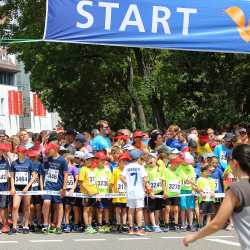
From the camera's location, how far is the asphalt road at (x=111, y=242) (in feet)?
41.4

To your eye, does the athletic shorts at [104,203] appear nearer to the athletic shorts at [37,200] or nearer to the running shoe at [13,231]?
the athletic shorts at [37,200]

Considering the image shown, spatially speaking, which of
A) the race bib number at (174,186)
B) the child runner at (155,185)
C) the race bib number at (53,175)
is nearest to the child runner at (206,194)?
the race bib number at (174,186)

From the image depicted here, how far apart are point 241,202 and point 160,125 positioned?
101 ft

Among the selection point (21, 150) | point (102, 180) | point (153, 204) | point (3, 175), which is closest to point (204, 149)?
point (153, 204)

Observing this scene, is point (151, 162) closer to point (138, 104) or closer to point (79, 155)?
point (79, 155)

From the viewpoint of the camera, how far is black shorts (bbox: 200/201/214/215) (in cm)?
1589

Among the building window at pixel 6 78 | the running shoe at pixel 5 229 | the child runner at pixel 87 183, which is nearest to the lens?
the running shoe at pixel 5 229

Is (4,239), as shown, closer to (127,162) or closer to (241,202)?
(127,162)

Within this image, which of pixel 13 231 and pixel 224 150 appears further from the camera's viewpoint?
pixel 224 150

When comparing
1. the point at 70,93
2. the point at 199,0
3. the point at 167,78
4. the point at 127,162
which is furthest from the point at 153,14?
the point at 70,93

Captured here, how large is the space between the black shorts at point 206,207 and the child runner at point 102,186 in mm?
1900

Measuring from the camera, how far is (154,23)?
1280cm

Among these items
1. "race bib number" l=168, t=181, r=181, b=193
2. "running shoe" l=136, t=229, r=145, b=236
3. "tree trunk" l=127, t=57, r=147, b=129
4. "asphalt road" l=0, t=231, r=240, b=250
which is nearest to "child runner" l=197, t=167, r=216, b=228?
"race bib number" l=168, t=181, r=181, b=193

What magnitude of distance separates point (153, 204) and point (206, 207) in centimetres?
116
